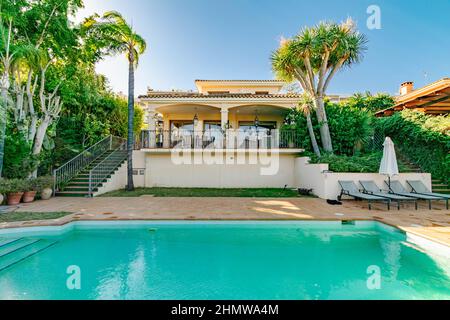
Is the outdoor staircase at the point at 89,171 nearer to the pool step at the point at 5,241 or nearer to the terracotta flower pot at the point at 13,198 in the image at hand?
the terracotta flower pot at the point at 13,198

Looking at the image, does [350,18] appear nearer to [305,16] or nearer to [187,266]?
[305,16]

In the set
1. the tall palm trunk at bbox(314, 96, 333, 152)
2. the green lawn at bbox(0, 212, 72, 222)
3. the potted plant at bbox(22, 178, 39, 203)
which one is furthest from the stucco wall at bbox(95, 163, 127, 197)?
the tall palm trunk at bbox(314, 96, 333, 152)

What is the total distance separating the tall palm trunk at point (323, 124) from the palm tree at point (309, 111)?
457 millimetres

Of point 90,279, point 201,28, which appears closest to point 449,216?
point 90,279

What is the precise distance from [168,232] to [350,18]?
14535 mm

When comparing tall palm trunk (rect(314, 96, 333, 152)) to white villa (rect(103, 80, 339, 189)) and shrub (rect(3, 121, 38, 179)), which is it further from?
shrub (rect(3, 121, 38, 179))

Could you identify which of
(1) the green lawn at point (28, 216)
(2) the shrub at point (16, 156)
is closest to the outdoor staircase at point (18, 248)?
(1) the green lawn at point (28, 216)

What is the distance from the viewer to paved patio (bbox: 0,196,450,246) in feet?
21.7

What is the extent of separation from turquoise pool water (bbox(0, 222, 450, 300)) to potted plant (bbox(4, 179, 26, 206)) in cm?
459

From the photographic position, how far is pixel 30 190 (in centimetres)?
996

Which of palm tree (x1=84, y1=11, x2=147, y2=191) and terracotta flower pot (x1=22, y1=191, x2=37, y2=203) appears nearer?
terracotta flower pot (x1=22, y1=191, x2=37, y2=203)

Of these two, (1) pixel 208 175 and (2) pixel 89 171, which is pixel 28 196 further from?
(1) pixel 208 175

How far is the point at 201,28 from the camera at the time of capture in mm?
17203
